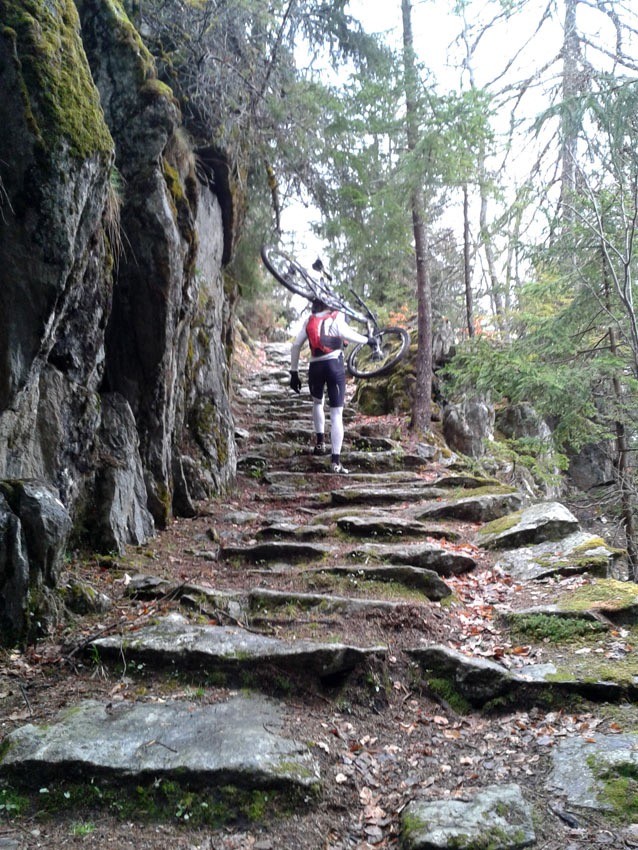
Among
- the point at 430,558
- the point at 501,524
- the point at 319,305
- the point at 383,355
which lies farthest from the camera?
the point at 383,355

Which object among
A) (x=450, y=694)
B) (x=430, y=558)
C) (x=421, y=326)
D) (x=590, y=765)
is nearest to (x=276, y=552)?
(x=430, y=558)

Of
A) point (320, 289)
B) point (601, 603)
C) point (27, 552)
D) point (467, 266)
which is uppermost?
point (467, 266)

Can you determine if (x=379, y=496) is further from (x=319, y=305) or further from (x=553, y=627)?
(x=553, y=627)

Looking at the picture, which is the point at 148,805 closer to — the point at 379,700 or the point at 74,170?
the point at 379,700

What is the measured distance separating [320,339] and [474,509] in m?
3.71

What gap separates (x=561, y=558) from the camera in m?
5.77

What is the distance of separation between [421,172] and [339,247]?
3290 mm

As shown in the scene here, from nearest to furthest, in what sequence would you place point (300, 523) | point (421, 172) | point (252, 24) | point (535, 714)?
1. point (535, 714)
2. point (300, 523)
3. point (252, 24)
4. point (421, 172)

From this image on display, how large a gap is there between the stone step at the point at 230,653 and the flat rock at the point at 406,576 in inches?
52.1

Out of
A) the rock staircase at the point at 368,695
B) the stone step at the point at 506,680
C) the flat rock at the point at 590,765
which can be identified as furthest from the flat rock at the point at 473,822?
the stone step at the point at 506,680

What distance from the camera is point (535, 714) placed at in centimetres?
371

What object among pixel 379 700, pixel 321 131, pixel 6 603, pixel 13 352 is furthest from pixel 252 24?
pixel 379 700

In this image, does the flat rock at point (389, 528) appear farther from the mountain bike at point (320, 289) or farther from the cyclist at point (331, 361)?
the mountain bike at point (320, 289)

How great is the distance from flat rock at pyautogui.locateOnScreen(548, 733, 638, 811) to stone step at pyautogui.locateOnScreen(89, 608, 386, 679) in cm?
140
